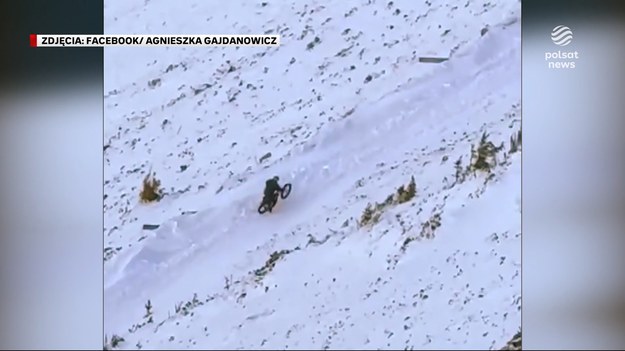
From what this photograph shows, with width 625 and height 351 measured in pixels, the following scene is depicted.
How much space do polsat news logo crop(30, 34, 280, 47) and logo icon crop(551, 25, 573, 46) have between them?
644 mm

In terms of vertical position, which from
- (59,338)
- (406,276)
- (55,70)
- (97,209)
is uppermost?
(55,70)

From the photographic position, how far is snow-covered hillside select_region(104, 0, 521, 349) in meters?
1.85

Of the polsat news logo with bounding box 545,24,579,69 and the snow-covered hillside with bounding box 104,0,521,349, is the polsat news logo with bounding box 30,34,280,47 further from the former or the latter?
the polsat news logo with bounding box 545,24,579,69

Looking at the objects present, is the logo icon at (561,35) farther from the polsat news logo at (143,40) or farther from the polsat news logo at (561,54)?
the polsat news logo at (143,40)

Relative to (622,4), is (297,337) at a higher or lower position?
lower

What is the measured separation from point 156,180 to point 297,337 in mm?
491

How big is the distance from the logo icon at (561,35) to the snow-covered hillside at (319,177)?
0.33 feet

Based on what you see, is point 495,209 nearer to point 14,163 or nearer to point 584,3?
point 584,3

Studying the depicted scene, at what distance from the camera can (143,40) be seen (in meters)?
1.86

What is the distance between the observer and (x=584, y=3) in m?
1.86

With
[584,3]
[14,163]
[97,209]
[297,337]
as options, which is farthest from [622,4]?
[14,163]

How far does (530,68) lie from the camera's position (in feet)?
6.09

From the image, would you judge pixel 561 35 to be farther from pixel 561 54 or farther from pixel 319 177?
pixel 319 177

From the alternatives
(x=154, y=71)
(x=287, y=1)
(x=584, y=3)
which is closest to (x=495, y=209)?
(x=584, y=3)
